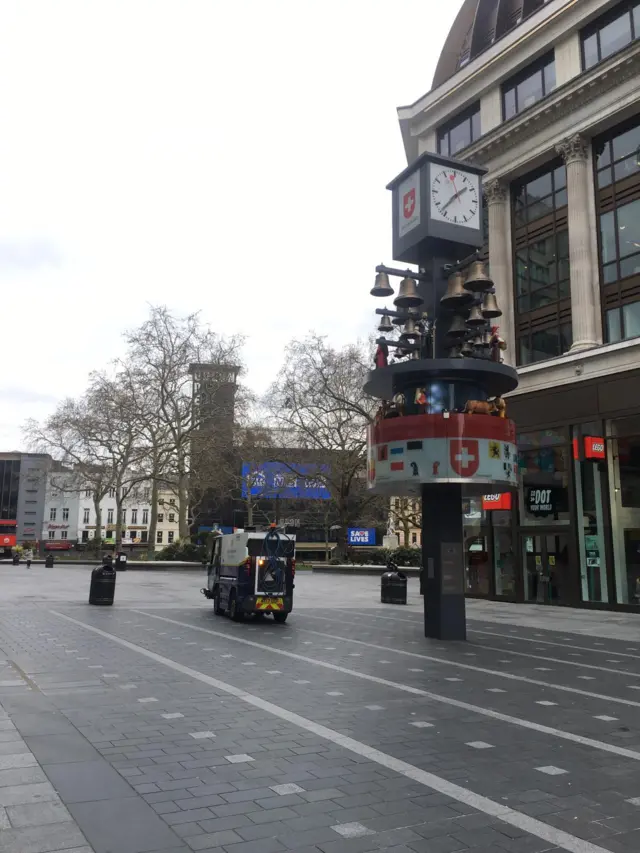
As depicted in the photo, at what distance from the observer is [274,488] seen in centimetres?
5522

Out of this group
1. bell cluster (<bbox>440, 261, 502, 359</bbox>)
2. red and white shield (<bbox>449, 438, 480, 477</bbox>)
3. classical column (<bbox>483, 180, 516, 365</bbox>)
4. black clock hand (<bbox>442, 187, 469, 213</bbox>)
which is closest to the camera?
red and white shield (<bbox>449, 438, 480, 477</bbox>)

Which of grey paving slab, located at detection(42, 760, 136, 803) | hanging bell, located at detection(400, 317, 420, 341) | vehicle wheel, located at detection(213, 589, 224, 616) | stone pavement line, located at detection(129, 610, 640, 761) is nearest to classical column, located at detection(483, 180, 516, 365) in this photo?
hanging bell, located at detection(400, 317, 420, 341)

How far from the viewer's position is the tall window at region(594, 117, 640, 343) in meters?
25.1

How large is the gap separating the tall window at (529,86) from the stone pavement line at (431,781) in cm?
2743

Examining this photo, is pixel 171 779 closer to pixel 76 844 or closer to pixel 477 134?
pixel 76 844

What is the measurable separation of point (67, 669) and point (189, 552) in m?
41.4

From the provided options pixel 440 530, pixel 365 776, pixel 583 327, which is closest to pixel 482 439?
pixel 440 530

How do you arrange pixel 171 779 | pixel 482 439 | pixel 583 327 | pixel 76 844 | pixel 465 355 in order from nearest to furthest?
pixel 76 844 → pixel 171 779 → pixel 482 439 → pixel 465 355 → pixel 583 327

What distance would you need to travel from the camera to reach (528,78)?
2978 centimetres

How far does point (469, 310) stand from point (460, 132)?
20.3 metres

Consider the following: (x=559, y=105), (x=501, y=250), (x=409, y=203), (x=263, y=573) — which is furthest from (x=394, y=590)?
(x=559, y=105)

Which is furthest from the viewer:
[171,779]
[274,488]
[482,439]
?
[274,488]

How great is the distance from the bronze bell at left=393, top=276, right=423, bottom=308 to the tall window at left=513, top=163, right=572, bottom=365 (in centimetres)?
1306

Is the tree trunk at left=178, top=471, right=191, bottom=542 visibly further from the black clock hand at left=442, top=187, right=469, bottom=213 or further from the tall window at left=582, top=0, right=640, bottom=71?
the black clock hand at left=442, top=187, right=469, bottom=213
